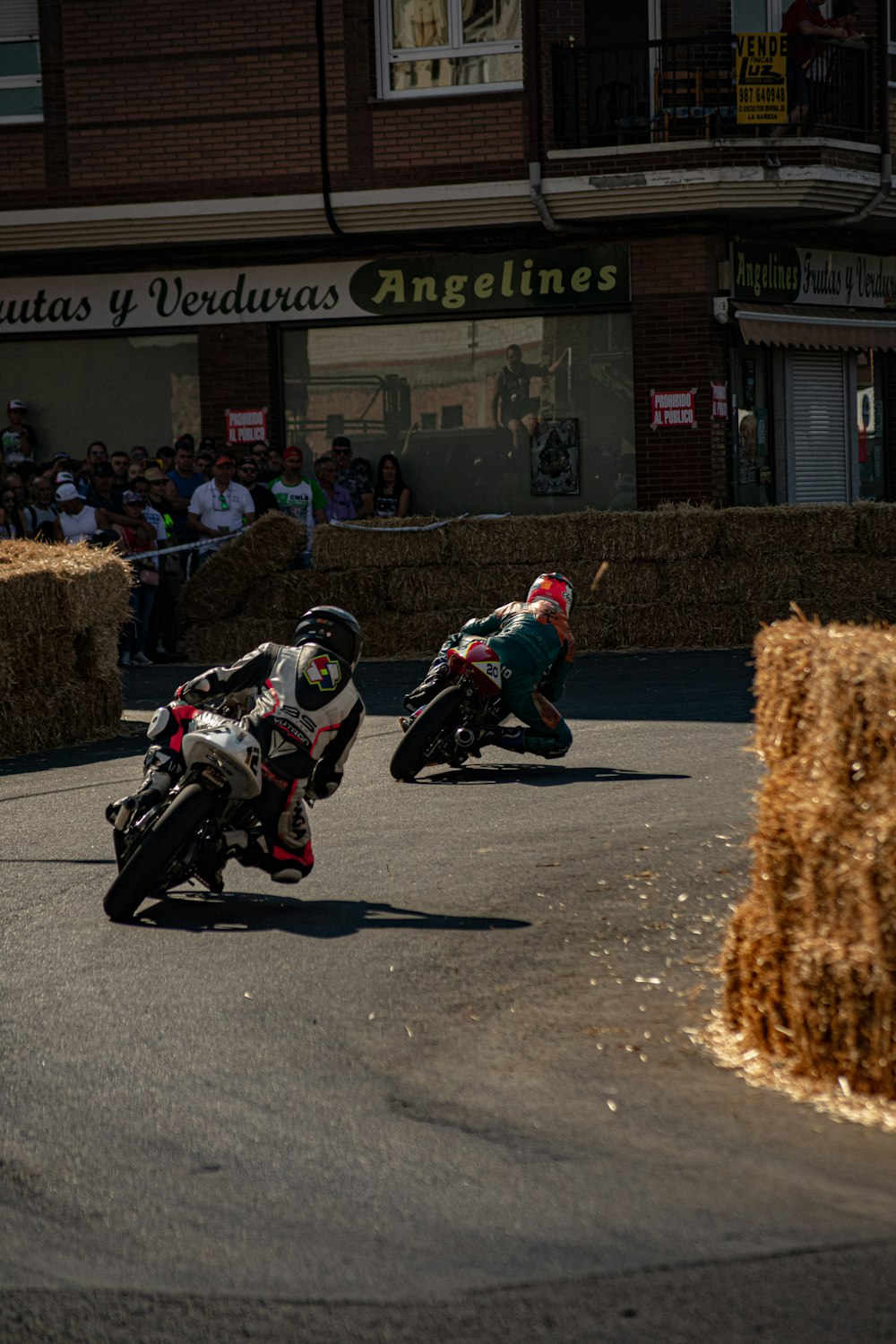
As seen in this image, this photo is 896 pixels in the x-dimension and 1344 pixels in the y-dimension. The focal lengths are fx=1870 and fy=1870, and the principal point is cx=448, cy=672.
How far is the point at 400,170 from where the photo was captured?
2162cm

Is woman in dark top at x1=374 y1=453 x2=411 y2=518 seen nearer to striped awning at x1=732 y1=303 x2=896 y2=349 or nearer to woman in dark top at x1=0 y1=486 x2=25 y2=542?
woman in dark top at x1=0 y1=486 x2=25 y2=542

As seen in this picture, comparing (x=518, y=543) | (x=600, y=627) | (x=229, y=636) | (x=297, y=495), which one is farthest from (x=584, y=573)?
(x=229, y=636)

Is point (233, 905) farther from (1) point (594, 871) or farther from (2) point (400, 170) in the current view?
(2) point (400, 170)

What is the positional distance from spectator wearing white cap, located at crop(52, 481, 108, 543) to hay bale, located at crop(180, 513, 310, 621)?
1102 millimetres

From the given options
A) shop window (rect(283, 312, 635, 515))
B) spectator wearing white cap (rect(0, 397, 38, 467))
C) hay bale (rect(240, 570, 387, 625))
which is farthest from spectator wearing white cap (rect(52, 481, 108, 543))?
shop window (rect(283, 312, 635, 515))

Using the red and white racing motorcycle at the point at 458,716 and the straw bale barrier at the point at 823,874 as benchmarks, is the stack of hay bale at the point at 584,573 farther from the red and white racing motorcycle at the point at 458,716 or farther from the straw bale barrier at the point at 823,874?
the straw bale barrier at the point at 823,874

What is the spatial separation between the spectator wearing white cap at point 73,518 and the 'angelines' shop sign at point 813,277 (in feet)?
28.5

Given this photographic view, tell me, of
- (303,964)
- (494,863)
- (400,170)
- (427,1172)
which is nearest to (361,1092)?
(427,1172)

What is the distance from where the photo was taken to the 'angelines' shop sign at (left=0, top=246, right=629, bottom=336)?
74.3ft

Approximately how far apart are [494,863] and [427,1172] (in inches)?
153

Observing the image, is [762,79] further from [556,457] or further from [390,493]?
[390,493]

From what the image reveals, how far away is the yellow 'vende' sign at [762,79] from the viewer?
20797 millimetres

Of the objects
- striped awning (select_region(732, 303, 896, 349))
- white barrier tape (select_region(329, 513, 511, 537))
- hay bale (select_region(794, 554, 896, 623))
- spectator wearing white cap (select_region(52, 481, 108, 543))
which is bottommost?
hay bale (select_region(794, 554, 896, 623))

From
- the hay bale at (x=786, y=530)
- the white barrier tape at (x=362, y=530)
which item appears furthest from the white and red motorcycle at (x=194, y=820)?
the hay bale at (x=786, y=530)
